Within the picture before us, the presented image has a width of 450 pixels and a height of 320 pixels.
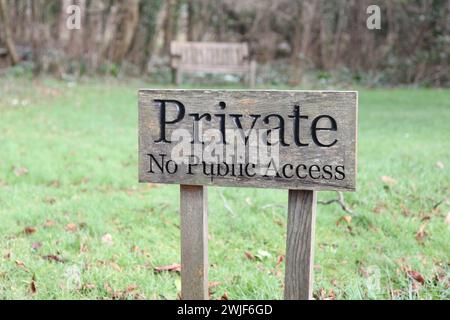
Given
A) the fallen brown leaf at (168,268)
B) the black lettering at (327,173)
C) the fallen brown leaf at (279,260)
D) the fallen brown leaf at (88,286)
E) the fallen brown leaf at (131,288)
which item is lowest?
the fallen brown leaf at (279,260)

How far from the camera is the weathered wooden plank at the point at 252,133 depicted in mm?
2244

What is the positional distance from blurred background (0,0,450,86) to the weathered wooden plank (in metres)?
10.9

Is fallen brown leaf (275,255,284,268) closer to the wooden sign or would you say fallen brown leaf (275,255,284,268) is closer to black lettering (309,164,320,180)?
the wooden sign

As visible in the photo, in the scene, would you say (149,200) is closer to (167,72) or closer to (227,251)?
(227,251)

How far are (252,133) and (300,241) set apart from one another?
468 millimetres

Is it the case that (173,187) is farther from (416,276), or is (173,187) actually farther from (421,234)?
(416,276)

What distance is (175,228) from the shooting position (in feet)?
12.7

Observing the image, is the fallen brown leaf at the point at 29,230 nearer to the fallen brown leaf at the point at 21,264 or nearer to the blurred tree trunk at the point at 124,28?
the fallen brown leaf at the point at 21,264

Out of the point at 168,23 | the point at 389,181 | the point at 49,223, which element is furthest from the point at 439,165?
the point at 168,23

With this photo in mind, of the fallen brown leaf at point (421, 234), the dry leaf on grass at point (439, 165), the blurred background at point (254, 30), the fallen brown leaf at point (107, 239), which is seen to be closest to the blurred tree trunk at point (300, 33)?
the blurred background at point (254, 30)

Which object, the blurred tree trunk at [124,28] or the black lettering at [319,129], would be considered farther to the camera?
the blurred tree trunk at [124,28]

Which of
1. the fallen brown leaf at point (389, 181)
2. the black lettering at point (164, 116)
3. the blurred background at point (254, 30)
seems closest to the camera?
the black lettering at point (164, 116)

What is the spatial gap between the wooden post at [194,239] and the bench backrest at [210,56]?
11391mm
